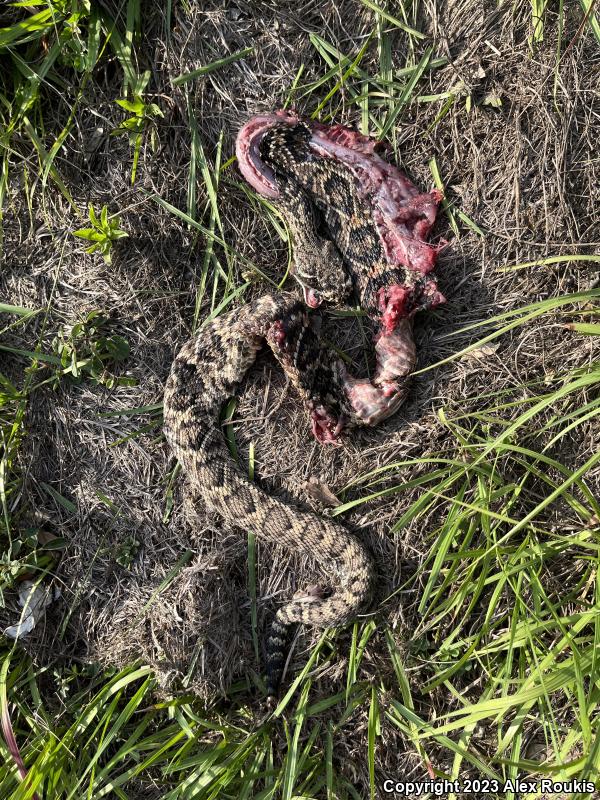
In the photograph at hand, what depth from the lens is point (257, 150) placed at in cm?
374

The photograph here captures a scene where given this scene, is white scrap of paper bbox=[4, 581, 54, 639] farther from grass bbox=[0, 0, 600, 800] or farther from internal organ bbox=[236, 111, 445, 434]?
internal organ bbox=[236, 111, 445, 434]

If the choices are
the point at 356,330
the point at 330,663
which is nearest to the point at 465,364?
the point at 356,330

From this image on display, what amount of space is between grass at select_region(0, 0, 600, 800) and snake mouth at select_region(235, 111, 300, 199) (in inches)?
4.9

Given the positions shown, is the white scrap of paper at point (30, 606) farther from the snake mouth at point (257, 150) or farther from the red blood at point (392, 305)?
the snake mouth at point (257, 150)

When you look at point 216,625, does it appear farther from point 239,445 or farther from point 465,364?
point 465,364

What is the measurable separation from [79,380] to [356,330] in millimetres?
1635

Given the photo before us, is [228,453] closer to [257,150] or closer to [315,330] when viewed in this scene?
[315,330]

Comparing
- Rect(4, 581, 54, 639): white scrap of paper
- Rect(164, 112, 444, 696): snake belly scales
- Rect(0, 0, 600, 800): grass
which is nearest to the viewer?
Rect(0, 0, 600, 800): grass

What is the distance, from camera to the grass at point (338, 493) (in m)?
3.58

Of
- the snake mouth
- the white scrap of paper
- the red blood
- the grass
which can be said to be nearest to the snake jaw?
the grass

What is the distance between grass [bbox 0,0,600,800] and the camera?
358cm

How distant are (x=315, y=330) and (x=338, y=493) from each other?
924 millimetres

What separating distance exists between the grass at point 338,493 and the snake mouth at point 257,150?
0.41 ft

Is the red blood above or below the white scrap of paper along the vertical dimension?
above
